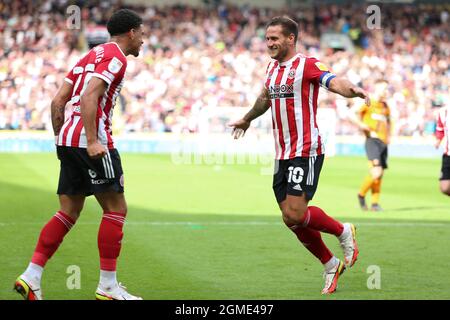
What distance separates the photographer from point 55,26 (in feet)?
103

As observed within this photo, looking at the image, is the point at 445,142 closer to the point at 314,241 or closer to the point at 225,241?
the point at 225,241

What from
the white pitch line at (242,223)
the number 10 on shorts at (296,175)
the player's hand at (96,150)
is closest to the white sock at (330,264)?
the number 10 on shorts at (296,175)

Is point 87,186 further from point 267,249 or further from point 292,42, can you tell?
point 267,249

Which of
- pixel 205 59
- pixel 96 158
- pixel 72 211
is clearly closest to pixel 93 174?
pixel 96 158

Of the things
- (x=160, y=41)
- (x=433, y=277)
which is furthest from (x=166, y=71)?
(x=433, y=277)

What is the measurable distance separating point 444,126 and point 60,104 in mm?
5613

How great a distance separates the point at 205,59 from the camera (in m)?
31.2

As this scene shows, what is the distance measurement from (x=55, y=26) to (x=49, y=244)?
2578 cm

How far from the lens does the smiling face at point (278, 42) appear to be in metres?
7.07

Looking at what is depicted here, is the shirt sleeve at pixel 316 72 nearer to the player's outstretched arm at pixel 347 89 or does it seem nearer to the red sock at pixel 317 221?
the player's outstretched arm at pixel 347 89

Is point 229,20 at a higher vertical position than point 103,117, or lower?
higher

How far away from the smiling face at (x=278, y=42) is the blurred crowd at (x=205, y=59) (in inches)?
694

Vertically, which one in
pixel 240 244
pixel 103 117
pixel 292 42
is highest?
pixel 292 42

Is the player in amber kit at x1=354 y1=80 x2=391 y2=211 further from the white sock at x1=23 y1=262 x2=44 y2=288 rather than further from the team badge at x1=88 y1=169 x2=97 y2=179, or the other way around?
the white sock at x1=23 y1=262 x2=44 y2=288
